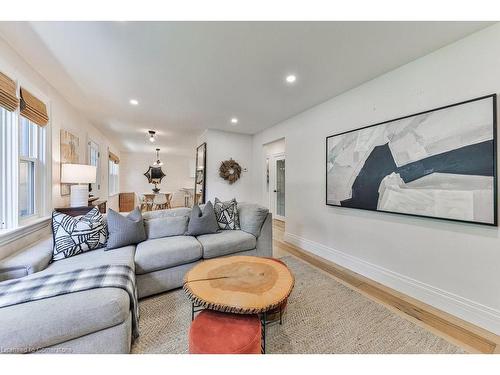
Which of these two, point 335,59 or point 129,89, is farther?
point 129,89

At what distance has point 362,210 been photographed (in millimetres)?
2502

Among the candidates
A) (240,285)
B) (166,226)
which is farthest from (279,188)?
(240,285)

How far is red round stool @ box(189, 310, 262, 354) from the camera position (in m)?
1.01

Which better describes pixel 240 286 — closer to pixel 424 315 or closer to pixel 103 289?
pixel 103 289

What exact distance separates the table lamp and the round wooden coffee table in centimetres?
245

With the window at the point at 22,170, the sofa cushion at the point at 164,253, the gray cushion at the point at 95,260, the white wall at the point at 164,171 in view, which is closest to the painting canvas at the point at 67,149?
the window at the point at 22,170

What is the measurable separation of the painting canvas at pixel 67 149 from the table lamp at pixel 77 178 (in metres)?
0.23

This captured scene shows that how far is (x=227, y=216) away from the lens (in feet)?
9.35

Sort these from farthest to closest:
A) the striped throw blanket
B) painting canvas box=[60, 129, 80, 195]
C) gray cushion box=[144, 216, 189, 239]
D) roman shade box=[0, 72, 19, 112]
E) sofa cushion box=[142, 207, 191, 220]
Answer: painting canvas box=[60, 129, 80, 195], sofa cushion box=[142, 207, 191, 220], gray cushion box=[144, 216, 189, 239], roman shade box=[0, 72, 19, 112], the striped throw blanket

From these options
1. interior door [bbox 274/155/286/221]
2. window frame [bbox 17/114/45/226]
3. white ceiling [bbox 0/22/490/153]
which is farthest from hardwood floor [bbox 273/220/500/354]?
window frame [bbox 17/114/45/226]

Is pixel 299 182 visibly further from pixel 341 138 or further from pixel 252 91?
pixel 252 91

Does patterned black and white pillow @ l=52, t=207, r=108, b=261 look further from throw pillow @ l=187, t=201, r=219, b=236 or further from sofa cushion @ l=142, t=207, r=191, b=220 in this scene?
throw pillow @ l=187, t=201, r=219, b=236
